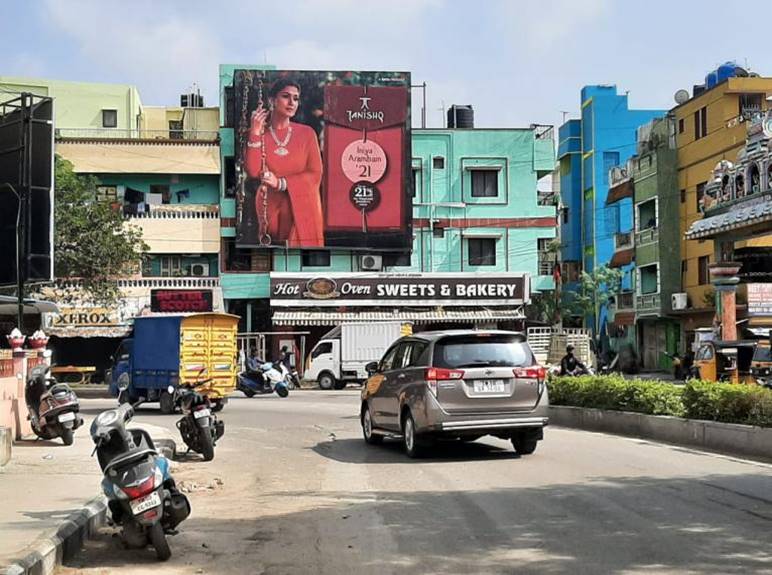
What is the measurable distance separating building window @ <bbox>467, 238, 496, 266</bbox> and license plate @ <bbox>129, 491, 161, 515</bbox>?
3951 cm

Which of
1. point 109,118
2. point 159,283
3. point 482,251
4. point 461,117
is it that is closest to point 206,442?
point 159,283

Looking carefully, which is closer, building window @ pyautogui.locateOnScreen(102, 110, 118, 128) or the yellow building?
the yellow building

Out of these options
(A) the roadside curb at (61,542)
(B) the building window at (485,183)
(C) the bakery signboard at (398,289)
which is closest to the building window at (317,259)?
(C) the bakery signboard at (398,289)

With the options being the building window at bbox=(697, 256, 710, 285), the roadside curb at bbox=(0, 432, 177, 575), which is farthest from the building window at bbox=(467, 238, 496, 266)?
the roadside curb at bbox=(0, 432, 177, 575)

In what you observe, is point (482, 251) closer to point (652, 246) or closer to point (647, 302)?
point (652, 246)

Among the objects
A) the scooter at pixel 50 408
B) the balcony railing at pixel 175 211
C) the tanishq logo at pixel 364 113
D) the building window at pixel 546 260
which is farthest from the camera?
the building window at pixel 546 260

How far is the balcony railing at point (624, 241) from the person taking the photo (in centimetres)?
4998

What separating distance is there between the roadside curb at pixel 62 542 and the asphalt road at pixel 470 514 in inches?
5.1

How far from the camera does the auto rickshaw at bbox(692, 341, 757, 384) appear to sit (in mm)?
21688

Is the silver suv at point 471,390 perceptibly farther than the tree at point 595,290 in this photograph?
No

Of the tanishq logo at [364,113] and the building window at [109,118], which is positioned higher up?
the building window at [109,118]

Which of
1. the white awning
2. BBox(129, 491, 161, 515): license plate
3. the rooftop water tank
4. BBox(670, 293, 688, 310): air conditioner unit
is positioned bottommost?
BBox(129, 491, 161, 515): license plate

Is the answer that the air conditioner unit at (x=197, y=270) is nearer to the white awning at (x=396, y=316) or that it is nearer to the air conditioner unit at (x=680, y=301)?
the white awning at (x=396, y=316)

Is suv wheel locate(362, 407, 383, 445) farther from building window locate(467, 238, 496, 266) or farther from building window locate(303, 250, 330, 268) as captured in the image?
building window locate(467, 238, 496, 266)
